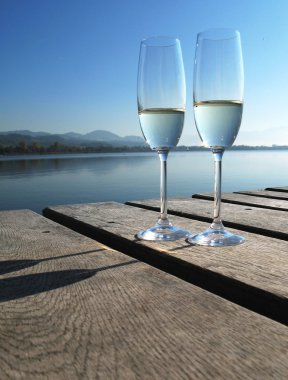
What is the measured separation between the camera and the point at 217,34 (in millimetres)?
1312

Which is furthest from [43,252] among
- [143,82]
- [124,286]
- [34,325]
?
[143,82]

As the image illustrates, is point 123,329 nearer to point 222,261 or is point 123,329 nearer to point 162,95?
point 222,261

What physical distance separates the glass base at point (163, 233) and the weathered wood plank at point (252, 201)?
29.5 inches

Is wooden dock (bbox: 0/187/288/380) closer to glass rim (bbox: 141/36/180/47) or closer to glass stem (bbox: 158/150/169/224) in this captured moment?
glass stem (bbox: 158/150/169/224)

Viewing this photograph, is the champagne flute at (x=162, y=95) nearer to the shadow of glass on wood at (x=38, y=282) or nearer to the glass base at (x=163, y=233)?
the glass base at (x=163, y=233)

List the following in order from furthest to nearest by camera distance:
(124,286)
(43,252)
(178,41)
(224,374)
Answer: (178,41) < (43,252) < (124,286) < (224,374)

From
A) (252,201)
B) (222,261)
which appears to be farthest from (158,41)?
(252,201)

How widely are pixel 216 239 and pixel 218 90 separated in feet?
1.43

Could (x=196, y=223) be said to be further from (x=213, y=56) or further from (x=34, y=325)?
(x=34, y=325)

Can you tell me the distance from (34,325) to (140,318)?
18 cm

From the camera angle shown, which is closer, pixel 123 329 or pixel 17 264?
pixel 123 329

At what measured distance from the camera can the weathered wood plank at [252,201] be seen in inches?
79.7

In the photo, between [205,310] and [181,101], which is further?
[181,101]

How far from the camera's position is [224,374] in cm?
57
